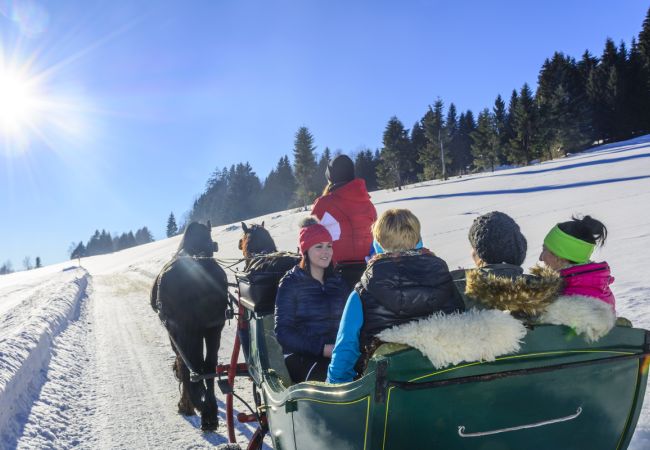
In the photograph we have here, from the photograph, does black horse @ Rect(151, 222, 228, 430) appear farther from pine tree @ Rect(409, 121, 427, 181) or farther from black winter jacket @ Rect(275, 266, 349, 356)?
pine tree @ Rect(409, 121, 427, 181)

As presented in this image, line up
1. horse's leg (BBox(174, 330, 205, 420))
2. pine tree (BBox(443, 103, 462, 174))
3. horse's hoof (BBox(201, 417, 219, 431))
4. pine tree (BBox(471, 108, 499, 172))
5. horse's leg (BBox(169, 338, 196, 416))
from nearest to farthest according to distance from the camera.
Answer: horse's hoof (BBox(201, 417, 219, 431))
horse's leg (BBox(174, 330, 205, 420))
horse's leg (BBox(169, 338, 196, 416))
pine tree (BBox(471, 108, 499, 172))
pine tree (BBox(443, 103, 462, 174))

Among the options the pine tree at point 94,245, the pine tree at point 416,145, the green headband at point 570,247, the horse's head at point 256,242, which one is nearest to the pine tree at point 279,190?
the pine tree at point 416,145

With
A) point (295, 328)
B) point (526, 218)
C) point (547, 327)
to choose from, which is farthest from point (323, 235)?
point (526, 218)

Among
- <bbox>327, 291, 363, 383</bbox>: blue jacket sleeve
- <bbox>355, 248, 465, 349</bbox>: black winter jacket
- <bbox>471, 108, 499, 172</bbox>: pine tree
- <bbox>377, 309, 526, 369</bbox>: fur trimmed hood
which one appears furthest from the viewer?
<bbox>471, 108, 499, 172</bbox>: pine tree

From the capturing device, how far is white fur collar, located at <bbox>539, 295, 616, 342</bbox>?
1.86 meters

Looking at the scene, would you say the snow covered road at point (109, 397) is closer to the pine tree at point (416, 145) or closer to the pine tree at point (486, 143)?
the pine tree at point (486, 143)

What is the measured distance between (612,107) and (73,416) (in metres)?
54.0

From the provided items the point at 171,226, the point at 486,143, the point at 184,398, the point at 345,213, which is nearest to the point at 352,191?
the point at 345,213

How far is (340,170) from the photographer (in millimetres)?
4223

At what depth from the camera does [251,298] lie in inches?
153

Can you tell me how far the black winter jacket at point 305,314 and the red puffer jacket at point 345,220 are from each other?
2.44 feet

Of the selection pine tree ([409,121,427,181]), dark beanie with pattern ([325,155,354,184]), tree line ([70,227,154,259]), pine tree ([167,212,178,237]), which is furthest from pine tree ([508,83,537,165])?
tree line ([70,227,154,259])

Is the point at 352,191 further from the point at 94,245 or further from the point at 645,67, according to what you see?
the point at 94,245

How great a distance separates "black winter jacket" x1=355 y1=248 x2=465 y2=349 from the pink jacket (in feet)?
2.51
